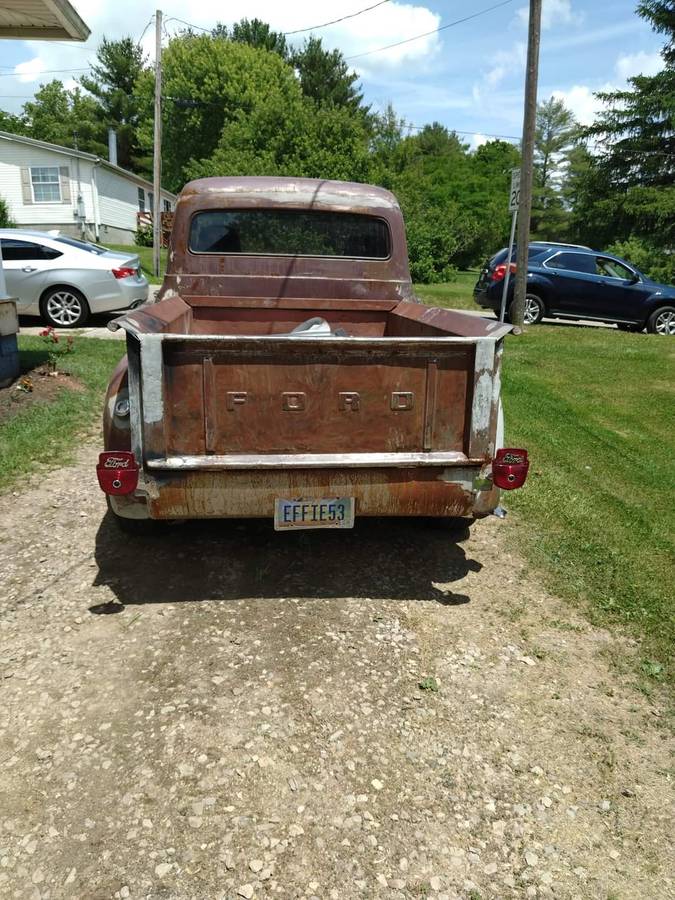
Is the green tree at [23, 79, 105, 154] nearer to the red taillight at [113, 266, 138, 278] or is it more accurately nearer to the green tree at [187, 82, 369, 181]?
the green tree at [187, 82, 369, 181]

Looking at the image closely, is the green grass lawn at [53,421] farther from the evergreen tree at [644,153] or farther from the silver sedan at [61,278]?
the evergreen tree at [644,153]

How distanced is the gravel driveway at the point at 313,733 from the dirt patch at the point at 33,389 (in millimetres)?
2885

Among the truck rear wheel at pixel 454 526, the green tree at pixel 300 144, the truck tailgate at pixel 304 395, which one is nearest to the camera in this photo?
the truck tailgate at pixel 304 395

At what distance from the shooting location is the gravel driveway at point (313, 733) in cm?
206

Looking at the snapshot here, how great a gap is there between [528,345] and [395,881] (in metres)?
10.1

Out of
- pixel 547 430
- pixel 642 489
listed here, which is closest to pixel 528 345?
pixel 547 430

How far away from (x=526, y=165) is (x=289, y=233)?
30.6 ft

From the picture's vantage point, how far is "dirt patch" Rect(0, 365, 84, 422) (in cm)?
651

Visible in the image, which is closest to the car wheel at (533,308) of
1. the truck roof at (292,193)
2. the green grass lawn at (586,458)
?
the green grass lawn at (586,458)

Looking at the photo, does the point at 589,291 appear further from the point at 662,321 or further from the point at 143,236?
the point at 143,236

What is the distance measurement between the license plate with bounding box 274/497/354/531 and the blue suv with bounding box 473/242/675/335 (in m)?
10.8

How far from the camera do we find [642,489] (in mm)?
5188

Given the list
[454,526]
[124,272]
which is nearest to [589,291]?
[124,272]

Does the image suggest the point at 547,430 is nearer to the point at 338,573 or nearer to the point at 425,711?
the point at 338,573
